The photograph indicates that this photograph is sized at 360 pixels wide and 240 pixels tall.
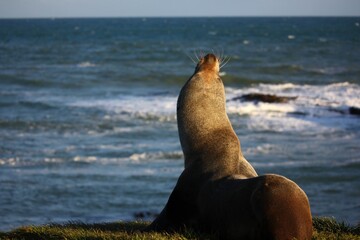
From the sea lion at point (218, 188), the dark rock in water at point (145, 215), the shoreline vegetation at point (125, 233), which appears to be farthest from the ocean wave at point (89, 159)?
the sea lion at point (218, 188)

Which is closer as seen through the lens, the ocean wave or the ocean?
the ocean

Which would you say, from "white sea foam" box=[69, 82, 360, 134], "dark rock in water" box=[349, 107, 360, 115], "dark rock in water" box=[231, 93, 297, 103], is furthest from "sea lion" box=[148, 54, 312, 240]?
"dark rock in water" box=[231, 93, 297, 103]

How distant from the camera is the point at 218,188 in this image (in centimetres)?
632

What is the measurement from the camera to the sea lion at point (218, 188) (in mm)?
5609

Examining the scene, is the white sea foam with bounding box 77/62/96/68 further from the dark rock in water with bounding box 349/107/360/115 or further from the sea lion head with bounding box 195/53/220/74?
the sea lion head with bounding box 195/53/220/74

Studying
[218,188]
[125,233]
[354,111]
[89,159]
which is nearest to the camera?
[218,188]

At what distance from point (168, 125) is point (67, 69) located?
2612 centimetres

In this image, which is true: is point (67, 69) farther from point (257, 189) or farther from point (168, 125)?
point (257, 189)

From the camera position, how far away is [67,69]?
159ft

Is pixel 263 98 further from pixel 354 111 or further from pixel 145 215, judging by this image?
pixel 145 215

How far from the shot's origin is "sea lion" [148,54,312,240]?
5609 mm

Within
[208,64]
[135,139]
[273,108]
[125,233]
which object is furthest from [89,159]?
[125,233]

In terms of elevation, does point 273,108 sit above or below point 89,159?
above

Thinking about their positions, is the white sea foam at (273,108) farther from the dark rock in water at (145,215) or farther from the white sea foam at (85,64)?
the white sea foam at (85,64)
